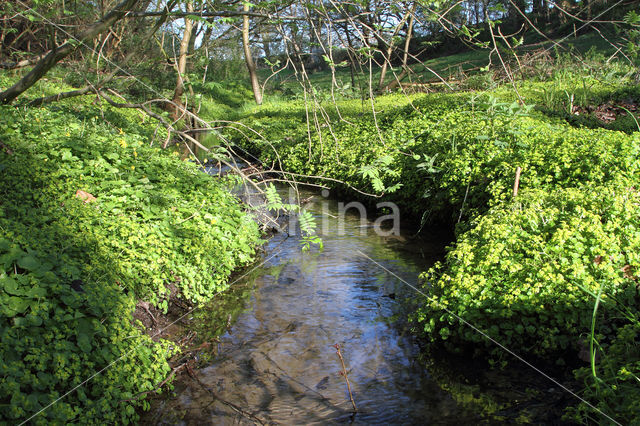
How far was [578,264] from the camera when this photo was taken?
12.5 feet

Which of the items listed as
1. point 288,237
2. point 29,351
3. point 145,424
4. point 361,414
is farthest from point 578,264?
point 288,237

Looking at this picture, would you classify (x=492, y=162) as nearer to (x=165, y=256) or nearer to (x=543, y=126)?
(x=543, y=126)

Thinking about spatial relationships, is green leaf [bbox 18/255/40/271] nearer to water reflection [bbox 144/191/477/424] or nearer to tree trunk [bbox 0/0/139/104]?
water reflection [bbox 144/191/477/424]

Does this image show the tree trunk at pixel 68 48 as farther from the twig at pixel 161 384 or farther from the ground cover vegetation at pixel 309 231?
the twig at pixel 161 384

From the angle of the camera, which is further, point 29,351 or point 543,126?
point 543,126

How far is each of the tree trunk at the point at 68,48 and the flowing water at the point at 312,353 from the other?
8.63ft

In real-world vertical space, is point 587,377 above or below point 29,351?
below

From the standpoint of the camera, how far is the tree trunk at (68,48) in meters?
4.63

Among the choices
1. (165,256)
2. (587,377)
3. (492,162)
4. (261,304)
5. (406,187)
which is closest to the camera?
(587,377)

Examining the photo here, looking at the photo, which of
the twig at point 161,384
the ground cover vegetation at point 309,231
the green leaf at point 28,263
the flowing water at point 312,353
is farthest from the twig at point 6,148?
the twig at point 161,384

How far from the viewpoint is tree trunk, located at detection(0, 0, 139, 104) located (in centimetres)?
463

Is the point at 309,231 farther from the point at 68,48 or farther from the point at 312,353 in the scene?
the point at 68,48

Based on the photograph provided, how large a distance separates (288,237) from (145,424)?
413cm

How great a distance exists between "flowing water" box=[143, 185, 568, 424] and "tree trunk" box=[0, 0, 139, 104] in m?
2.63
